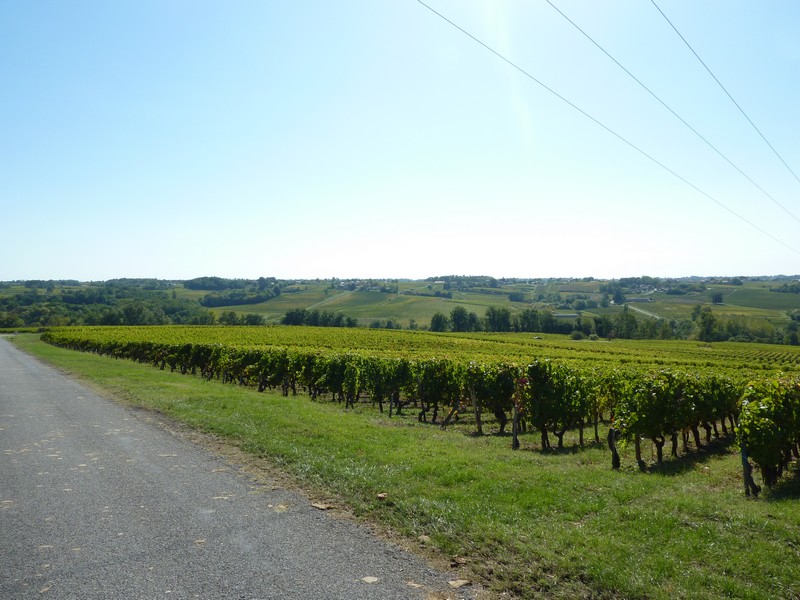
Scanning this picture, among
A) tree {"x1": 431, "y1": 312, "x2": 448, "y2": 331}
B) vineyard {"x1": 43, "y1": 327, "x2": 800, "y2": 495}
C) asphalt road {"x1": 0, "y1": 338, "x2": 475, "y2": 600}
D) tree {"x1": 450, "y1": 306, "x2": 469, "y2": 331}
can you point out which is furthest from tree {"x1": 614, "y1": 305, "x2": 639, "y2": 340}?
asphalt road {"x1": 0, "y1": 338, "x2": 475, "y2": 600}

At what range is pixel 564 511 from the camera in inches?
293

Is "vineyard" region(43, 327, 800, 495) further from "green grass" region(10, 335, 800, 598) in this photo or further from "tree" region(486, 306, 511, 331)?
"tree" region(486, 306, 511, 331)

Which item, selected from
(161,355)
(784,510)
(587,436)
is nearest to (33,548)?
(784,510)

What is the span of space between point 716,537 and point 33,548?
8.25m

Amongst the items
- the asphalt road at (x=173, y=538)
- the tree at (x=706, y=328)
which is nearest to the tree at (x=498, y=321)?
the tree at (x=706, y=328)

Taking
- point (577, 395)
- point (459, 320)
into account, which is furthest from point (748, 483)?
point (459, 320)

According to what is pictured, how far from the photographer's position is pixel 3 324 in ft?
435

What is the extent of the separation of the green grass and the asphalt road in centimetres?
81

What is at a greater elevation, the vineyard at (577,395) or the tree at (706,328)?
the vineyard at (577,395)

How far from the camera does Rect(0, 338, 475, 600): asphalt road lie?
5.28 m

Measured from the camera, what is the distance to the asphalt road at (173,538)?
528 centimetres

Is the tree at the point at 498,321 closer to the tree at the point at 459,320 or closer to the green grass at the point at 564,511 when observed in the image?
the tree at the point at 459,320

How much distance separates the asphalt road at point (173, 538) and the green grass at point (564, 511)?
0.81m

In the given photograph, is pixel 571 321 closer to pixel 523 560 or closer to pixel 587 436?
pixel 587 436
